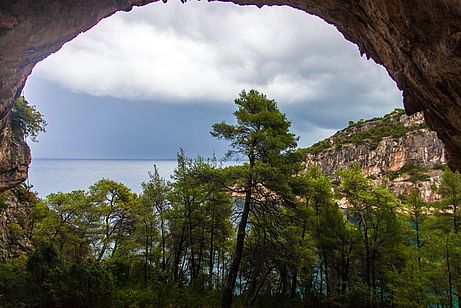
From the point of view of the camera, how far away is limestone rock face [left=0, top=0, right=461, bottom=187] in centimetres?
459

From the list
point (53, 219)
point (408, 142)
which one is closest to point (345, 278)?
point (53, 219)

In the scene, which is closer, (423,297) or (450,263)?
(450,263)

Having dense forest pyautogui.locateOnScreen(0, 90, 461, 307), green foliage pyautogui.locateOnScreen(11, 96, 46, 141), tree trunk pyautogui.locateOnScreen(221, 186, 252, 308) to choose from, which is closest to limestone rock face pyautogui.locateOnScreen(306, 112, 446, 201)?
dense forest pyautogui.locateOnScreen(0, 90, 461, 307)

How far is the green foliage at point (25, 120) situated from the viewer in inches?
561

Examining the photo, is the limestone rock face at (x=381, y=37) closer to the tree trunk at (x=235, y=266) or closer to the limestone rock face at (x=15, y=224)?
the tree trunk at (x=235, y=266)

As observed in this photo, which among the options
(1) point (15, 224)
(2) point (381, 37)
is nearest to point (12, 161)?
(1) point (15, 224)

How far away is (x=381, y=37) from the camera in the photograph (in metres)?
6.21

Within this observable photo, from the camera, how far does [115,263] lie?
16406mm

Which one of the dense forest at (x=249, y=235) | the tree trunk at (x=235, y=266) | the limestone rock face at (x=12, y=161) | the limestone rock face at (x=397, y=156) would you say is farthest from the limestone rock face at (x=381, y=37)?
the limestone rock face at (x=397, y=156)

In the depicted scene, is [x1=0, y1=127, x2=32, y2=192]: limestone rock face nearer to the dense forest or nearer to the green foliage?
the green foliage

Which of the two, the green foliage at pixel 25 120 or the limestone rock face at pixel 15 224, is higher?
the green foliage at pixel 25 120

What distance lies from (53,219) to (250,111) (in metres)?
14.8

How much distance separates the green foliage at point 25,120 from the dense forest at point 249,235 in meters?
5.41

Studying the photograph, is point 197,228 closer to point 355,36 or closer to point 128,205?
point 128,205
